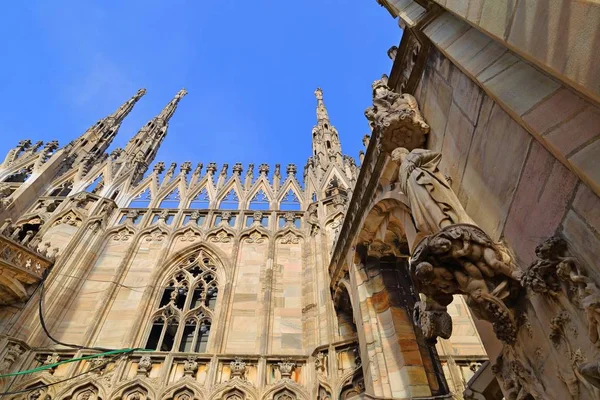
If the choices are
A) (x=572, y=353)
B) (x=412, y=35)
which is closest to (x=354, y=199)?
(x=412, y=35)

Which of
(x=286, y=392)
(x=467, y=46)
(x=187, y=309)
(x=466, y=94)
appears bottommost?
(x=286, y=392)

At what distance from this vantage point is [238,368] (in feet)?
24.1

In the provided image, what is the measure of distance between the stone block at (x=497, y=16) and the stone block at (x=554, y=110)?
1.94 feet

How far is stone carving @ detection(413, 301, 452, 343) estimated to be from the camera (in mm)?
3252

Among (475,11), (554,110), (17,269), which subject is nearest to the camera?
(554,110)

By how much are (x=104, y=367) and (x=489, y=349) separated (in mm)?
7092

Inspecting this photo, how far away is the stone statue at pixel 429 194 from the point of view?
318cm

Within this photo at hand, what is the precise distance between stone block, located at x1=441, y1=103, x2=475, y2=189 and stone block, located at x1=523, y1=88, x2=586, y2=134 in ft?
3.25

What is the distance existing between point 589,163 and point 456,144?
5.89 feet

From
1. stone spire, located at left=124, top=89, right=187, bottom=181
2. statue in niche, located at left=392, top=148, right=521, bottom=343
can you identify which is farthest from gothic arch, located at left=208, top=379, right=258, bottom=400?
stone spire, located at left=124, top=89, right=187, bottom=181

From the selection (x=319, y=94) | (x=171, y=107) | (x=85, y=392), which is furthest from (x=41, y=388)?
(x=171, y=107)

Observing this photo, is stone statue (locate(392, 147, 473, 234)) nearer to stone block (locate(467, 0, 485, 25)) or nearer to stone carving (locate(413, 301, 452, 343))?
stone carving (locate(413, 301, 452, 343))

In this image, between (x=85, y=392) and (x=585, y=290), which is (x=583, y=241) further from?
(x=85, y=392)

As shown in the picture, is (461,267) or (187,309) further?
(187,309)
